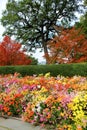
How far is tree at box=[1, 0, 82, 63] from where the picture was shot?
57250 millimetres

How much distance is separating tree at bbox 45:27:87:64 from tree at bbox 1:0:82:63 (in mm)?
15919

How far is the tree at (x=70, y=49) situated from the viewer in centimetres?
3841

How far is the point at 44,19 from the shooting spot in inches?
→ 2267

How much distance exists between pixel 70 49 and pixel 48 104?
31.3 meters

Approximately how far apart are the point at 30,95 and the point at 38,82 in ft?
3.33

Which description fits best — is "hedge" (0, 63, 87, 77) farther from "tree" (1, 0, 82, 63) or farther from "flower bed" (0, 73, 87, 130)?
"tree" (1, 0, 82, 63)

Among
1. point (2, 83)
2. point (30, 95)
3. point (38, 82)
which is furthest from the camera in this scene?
point (2, 83)

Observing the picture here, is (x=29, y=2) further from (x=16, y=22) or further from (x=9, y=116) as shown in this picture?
(x=9, y=116)

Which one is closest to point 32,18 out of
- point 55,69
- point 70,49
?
point 70,49

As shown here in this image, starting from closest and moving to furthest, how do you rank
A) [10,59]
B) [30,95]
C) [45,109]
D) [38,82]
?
[45,109] < [30,95] < [38,82] < [10,59]

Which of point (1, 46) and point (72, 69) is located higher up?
point (1, 46)

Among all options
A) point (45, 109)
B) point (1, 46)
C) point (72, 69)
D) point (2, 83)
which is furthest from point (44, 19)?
point (45, 109)

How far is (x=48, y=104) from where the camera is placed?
7.79 meters

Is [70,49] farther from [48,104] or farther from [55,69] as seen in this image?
[48,104]
